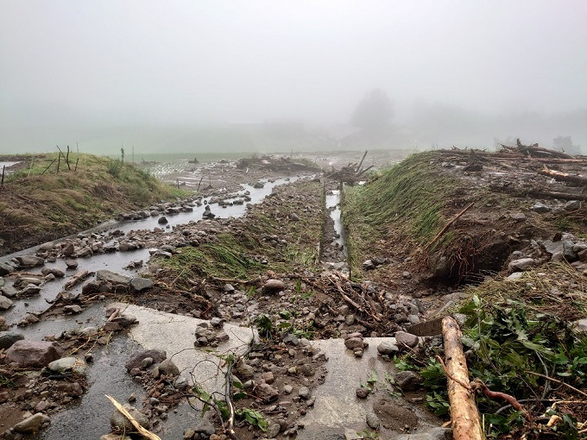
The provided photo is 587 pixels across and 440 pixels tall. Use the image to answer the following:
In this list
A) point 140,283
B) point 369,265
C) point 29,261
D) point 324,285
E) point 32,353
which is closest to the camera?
point 32,353

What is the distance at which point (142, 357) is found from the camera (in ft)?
11.5

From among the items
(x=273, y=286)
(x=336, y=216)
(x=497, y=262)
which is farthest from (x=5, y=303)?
(x=336, y=216)

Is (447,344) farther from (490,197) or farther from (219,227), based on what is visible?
(219,227)

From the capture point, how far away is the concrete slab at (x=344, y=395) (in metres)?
2.69

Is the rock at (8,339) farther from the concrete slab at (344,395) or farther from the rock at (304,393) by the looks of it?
the concrete slab at (344,395)

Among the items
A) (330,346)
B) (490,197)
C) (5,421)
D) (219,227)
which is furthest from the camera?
(219,227)

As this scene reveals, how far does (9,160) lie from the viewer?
1711cm

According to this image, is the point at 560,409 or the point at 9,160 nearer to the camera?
the point at 560,409

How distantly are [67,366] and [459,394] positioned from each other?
358 centimetres

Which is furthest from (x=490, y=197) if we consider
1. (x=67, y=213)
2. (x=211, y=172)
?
(x=211, y=172)

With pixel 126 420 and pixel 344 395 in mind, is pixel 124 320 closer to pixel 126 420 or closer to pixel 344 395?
pixel 126 420

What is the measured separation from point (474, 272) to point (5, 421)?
6.75 metres

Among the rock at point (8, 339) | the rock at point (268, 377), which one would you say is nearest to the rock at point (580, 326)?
the rock at point (268, 377)

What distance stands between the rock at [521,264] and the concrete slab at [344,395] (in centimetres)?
266
